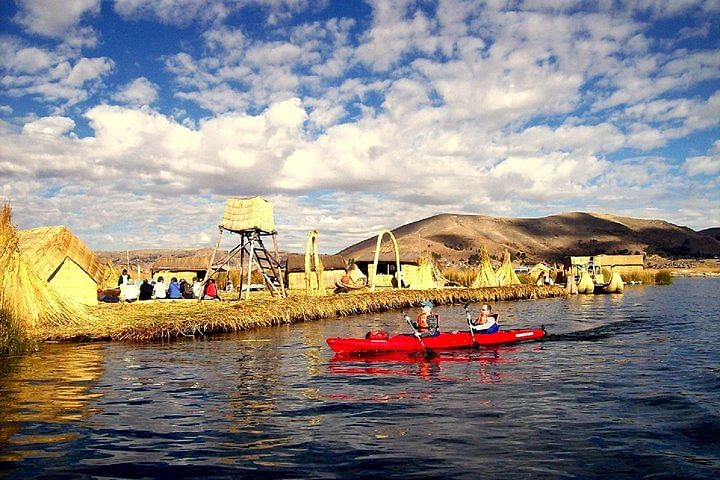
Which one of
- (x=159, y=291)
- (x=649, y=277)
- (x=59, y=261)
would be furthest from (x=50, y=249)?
(x=649, y=277)

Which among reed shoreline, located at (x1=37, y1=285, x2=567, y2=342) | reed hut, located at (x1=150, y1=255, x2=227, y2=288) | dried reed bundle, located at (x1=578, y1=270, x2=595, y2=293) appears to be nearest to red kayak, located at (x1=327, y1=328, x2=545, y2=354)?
reed shoreline, located at (x1=37, y1=285, x2=567, y2=342)

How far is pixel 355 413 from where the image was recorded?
1171cm

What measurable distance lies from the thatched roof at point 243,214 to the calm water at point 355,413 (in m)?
11.3

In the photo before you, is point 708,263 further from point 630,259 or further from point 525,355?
point 525,355

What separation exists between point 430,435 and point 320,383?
15.9 ft

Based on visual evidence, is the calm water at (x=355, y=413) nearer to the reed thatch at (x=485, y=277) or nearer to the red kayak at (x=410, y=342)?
the red kayak at (x=410, y=342)

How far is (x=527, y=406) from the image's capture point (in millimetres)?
12156

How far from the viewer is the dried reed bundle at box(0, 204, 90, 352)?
1789 centimetres

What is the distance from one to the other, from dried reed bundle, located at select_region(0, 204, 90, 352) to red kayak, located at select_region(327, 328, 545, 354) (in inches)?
358

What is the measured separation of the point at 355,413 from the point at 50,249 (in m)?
19.0

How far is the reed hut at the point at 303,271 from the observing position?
51.3m

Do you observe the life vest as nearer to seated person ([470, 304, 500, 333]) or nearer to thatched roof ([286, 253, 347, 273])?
seated person ([470, 304, 500, 333])

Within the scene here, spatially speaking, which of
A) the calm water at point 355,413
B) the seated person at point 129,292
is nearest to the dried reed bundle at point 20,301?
the calm water at point 355,413

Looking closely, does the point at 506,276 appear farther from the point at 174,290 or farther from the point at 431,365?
the point at 431,365
